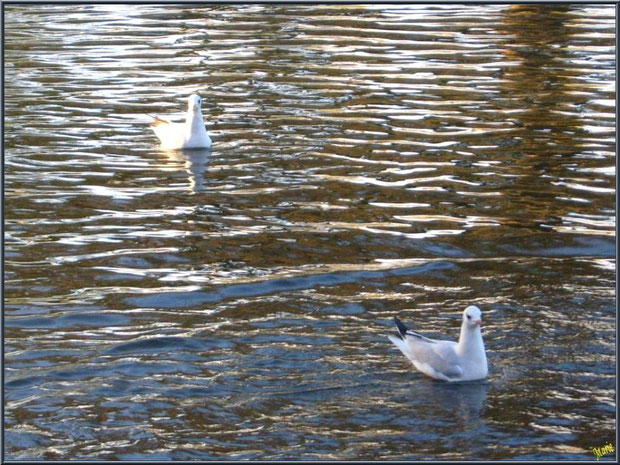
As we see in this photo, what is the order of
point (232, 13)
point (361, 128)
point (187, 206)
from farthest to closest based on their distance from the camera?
1. point (232, 13)
2. point (361, 128)
3. point (187, 206)

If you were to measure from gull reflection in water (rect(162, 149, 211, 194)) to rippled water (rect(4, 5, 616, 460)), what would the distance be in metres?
0.10

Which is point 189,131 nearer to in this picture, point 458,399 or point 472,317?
point 472,317

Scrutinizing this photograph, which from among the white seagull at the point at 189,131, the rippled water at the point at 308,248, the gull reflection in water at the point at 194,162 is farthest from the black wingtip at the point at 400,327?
the white seagull at the point at 189,131

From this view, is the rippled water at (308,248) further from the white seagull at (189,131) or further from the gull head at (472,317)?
the gull head at (472,317)

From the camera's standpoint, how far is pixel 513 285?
12289 mm

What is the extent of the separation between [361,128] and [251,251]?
559 cm

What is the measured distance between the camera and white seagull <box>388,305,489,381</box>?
1020 cm

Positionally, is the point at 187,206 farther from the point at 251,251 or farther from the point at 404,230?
the point at 404,230

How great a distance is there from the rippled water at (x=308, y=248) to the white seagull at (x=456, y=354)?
0.12 metres

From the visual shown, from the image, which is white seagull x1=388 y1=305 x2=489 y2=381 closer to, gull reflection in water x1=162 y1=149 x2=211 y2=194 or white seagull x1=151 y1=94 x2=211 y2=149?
gull reflection in water x1=162 y1=149 x2=211 y2=194

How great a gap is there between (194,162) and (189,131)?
0.57 meters

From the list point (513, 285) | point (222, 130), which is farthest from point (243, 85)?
point (513, 285)

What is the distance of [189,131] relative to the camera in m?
17.6

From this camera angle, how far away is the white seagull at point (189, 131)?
1745 cm
